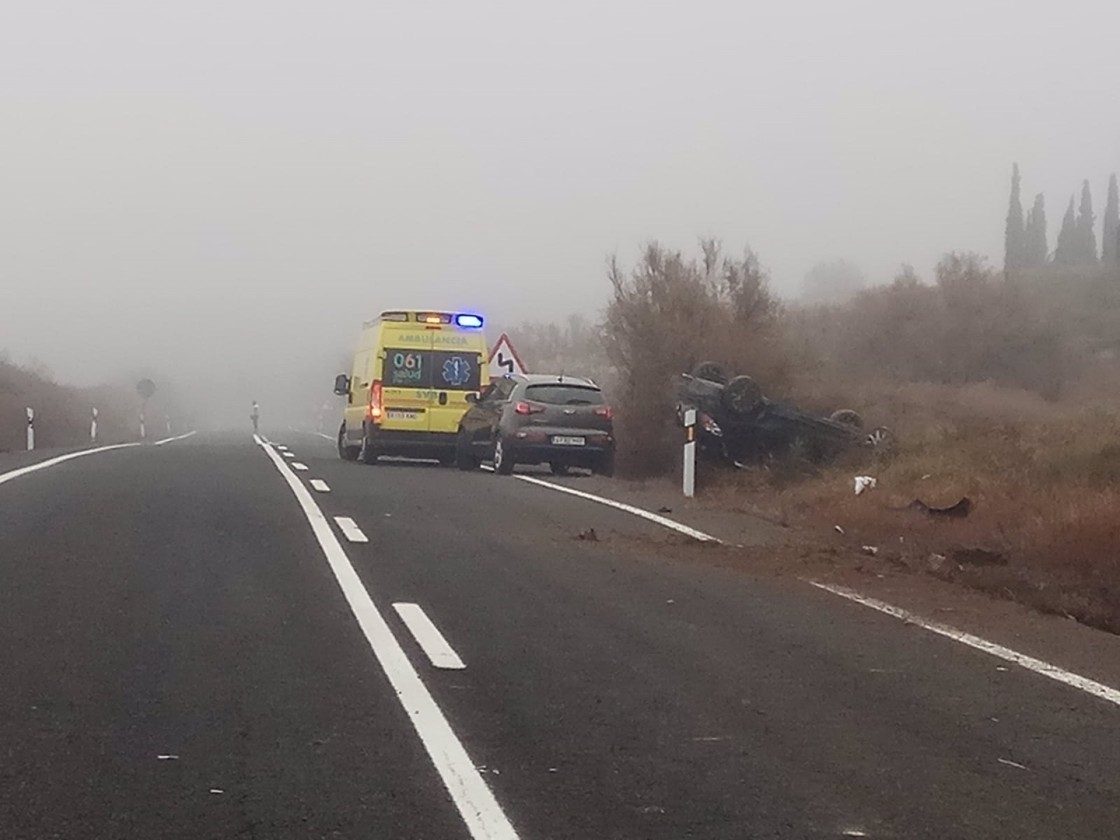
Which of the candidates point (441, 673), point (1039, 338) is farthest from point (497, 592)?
point (1039, 338)

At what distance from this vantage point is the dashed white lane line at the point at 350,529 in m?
12.9

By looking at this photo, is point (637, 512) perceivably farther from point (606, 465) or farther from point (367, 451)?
point (367, 451)

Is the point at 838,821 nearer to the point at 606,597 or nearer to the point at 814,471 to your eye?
the point at 606,597

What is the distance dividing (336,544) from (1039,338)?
46.8m

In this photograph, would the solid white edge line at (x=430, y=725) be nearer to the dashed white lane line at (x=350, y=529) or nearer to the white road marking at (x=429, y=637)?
the white road marking at (x=429, y=637)

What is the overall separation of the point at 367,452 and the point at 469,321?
9.31 feet

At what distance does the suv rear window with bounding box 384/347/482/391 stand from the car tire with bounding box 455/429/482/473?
92 centimetres

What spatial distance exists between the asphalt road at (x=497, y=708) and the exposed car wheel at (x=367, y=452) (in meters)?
13.0

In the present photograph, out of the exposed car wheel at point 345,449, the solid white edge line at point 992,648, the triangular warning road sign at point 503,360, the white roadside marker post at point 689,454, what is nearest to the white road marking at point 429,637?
the solid white edge line at point 992,648

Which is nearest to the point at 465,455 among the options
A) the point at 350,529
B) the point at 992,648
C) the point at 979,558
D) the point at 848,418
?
the point at 848,418

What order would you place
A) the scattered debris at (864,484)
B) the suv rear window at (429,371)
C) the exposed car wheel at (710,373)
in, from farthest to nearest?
1. the suv rear window at (429,371)
2. the exposed car wheel at (710,373)
3. the scattered debris at (864,484)

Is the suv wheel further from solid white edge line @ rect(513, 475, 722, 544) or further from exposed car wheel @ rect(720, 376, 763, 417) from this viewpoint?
exposed car wheel @ rect(720, 376, 763, 417)

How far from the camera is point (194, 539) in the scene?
489 inches

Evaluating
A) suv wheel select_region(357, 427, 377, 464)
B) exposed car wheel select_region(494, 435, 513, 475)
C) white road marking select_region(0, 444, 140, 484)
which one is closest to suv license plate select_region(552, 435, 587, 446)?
exposed car wheel select_region(494, 435, 513, 475)
